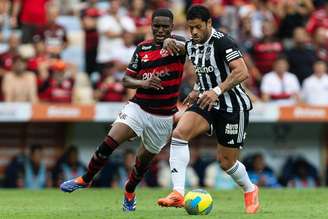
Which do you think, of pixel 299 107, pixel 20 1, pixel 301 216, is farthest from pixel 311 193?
pixel 20 1

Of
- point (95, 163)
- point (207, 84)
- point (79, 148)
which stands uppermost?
point (207, 84)

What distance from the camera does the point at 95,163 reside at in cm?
1134

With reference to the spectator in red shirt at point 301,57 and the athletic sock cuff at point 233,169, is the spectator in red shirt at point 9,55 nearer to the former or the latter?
the spectator in red shirt at point 301,57

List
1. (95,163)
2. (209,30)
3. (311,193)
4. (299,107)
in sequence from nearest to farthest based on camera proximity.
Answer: (209,30) < (95,163) < (311,193) < (299,107)

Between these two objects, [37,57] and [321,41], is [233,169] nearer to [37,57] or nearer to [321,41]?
[37,57]

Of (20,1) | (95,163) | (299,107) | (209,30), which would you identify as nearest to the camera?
(209,30)

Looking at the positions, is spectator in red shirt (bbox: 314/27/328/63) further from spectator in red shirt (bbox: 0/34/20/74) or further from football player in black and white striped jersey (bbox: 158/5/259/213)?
football player in black and white striped jersey (bbox: 158/5/259/213)

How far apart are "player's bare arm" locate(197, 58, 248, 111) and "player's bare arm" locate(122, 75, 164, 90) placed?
2.84 ft

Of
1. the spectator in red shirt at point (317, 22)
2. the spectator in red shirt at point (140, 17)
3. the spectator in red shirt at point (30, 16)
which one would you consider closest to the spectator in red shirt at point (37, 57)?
the spectator in red shirt at point (30, 16)

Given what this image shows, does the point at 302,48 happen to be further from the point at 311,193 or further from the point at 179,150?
Result: the point at 179,150

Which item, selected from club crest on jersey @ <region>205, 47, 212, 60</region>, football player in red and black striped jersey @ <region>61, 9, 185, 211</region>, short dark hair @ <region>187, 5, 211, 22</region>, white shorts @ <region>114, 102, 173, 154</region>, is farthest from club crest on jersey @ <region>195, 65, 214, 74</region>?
white shorts @ <region>114, 102, 173, 154</region>

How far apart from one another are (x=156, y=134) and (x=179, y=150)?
102cm

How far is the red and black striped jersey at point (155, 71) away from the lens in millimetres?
11289

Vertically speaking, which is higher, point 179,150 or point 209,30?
point 209,30
